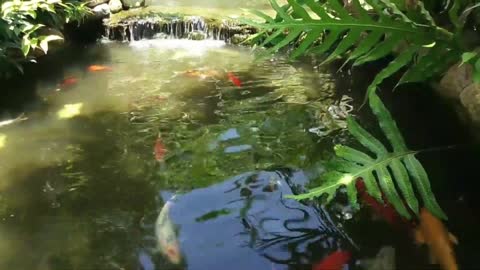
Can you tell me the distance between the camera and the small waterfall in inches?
306

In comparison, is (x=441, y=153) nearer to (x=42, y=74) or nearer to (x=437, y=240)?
(x=437, y=240)

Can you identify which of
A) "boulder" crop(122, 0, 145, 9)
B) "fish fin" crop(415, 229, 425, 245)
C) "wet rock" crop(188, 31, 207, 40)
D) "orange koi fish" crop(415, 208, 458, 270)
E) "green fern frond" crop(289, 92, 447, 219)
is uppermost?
"green fern frond" crop(289, 92, 447, 219)

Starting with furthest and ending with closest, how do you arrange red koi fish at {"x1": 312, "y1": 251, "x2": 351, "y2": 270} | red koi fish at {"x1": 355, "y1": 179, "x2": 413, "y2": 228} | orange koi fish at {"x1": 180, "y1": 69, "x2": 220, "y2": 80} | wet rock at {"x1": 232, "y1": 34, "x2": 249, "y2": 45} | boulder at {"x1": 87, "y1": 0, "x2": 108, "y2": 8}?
boulder at {"x1": 87, "y1": 0, "x2": 108, "y2": 8}
wet rock at {"x1": 232, "y1": 34, "x2": 249, "y2": 45}
orange koi fish at {"x1": 180, "y1": 69, "x2": 220, "y2": 80}
red koi fish at {"x1": 355, "y1": 179, "x2": 413, "y2": 228}
red koi fish at {"x1": 312, "y1": 251, "x2": 351, "y2": 270}

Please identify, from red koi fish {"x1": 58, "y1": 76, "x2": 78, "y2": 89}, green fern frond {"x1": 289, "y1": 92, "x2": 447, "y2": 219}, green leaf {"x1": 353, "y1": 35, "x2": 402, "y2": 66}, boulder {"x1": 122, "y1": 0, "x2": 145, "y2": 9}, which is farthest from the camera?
boulder {"x1": 122, "y1": 0, "x2": 145, "y2": 9}

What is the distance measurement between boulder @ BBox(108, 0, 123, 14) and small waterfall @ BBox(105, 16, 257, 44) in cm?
36

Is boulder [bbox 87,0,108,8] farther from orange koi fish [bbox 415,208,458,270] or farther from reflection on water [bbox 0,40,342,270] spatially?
orange koi fish [bbox 415,208,458,270]

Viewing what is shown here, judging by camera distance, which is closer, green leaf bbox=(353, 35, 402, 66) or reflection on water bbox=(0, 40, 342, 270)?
green leaf bbox=(353, 35, 402, 66)

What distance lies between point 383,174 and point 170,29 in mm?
5762

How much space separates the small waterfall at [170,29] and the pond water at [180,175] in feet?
5.56

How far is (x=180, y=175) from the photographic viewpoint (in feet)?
12.6

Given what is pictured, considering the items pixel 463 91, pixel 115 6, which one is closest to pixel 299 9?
pixel 463 91

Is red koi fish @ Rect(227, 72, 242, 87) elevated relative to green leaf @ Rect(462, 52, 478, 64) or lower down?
lower down

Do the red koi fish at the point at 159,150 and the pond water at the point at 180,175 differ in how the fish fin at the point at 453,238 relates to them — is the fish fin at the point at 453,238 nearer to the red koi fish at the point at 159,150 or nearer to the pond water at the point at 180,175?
the pond water at the point at 180,175

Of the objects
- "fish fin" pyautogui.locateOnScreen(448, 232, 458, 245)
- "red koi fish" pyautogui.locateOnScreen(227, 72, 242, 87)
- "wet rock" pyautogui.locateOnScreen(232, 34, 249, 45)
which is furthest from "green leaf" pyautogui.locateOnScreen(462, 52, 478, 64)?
"wet rock" pyautogui.locateOnScreen(232, 34, 249, 45)
